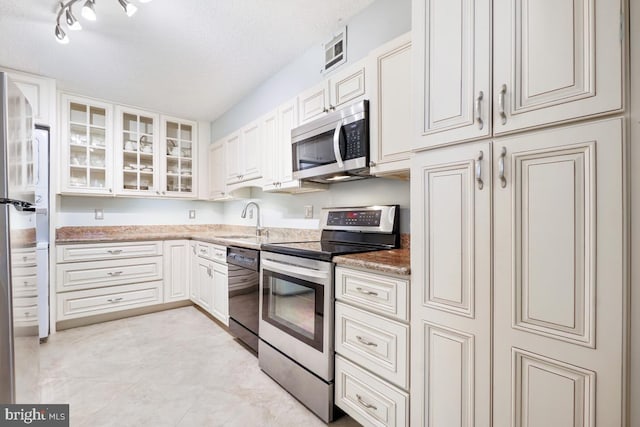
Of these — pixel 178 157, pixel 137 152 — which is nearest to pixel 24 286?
pixel 137 152

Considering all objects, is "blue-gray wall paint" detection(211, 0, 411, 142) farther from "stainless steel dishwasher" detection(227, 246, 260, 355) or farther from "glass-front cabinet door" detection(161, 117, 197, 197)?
"stainless steel dishwasher" detection(227, 246, 260, 355)

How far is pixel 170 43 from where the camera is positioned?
2256 mm

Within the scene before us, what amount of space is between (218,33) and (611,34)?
2.20 metres

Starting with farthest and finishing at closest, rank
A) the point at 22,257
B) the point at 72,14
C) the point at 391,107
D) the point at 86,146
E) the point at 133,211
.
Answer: the point at 133,211 < the point at 86,146 < the point at 72,14 < the point at 391,107 < the point at 22,257

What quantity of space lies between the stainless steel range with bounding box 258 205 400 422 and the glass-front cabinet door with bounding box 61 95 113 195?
8.19 feet

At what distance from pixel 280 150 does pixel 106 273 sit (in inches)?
89.5

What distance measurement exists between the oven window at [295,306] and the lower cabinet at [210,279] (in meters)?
0.84

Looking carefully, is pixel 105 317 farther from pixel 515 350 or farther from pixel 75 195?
pixel 515 350

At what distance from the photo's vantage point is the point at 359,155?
5.75 feet

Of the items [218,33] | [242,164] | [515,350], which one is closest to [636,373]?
[515,350]

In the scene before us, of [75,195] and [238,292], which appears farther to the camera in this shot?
[75,195]

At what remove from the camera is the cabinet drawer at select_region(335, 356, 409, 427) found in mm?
1265

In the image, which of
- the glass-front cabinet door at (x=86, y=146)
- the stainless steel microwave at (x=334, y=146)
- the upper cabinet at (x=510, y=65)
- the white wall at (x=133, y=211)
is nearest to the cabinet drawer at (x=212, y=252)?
the white wall at (x=133, y=211)

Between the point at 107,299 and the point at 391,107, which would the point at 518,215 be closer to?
the point at 391,107
